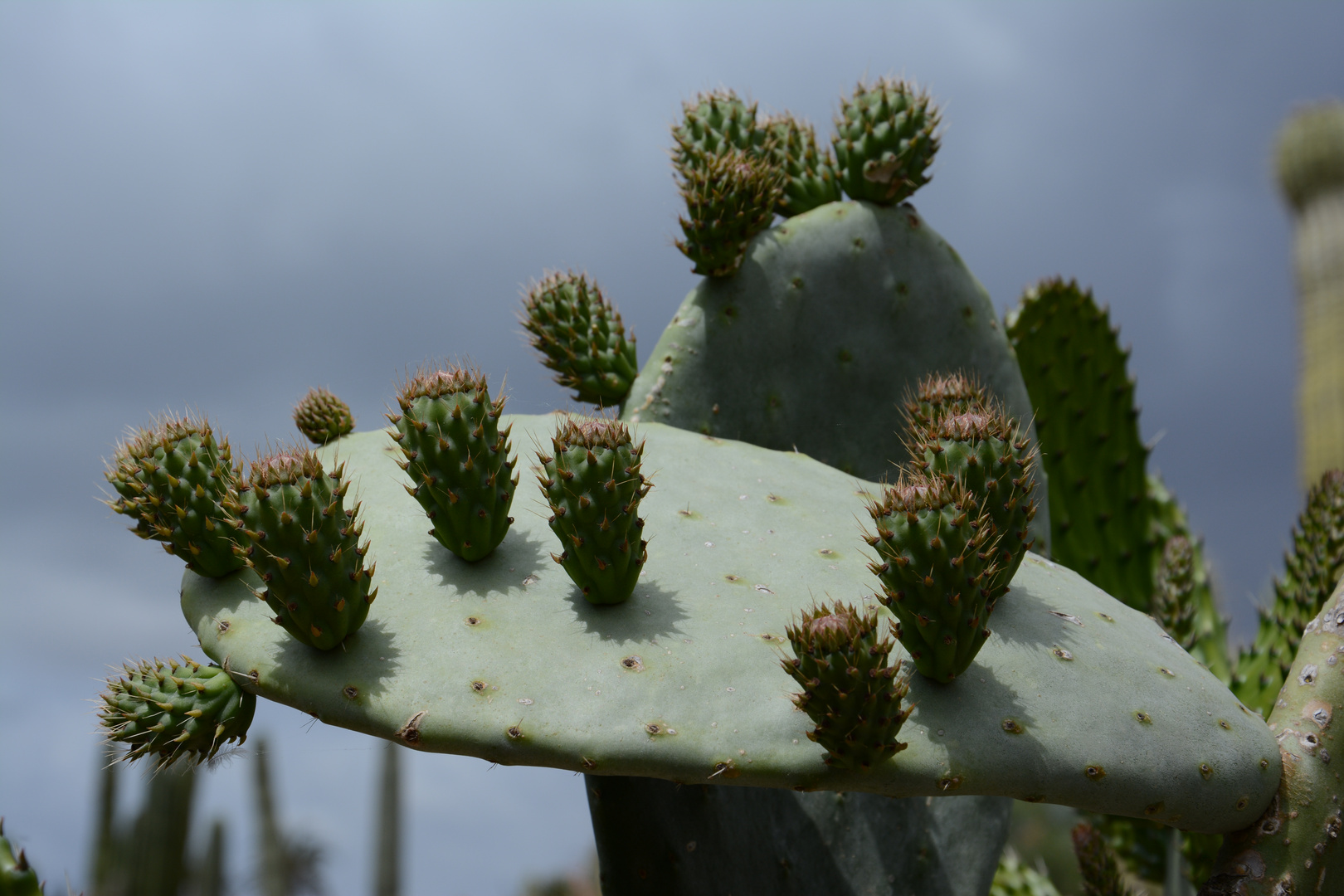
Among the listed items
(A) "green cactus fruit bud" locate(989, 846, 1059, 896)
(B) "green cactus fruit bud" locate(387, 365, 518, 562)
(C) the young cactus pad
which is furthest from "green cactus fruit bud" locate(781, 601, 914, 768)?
(A) "green cactus fruit bud" locate(989, 846, 1059, 896)

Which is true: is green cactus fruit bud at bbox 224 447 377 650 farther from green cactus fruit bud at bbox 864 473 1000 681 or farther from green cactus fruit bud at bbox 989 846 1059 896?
green cactus fruit bud at bbox 989 846 1059 896

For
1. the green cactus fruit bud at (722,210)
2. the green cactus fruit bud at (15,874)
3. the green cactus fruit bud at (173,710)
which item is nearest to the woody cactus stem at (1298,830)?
the green cactus fruit bud at (722,210)

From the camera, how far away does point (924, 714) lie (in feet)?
4.86

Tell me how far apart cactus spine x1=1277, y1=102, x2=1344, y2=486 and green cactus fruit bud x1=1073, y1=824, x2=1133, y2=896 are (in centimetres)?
851

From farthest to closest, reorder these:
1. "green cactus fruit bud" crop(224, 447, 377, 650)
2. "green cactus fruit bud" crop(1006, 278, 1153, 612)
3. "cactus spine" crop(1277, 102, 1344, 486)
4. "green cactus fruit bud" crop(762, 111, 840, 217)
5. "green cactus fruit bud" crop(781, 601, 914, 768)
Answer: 1. "cactus spine" crop(1277, 102, 1344, 486)
2. "green cactus fruit bud" crop(1006, 278, 1153, 612)
3. "green cactus fruit bud" crop(762, 111, 840, 217)
4. "green cactus fruit bud" crop(224, 447, 377, 650)
5. "green cactus fruit bud" crop(781, 601, 914, 768)

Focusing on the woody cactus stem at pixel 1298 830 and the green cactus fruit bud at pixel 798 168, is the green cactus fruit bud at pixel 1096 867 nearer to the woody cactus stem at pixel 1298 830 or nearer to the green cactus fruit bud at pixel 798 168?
Result: the woody cactus stem at pixel 1298 830

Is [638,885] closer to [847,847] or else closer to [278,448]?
[847,847]

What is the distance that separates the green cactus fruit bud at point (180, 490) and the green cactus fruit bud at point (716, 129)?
1365 millimetres

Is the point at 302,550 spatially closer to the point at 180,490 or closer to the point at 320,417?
the point at 180,490

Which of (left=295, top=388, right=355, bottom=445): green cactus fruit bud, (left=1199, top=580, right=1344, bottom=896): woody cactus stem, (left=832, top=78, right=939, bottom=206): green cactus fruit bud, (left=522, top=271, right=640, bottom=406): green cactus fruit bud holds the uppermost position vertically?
(left=832, top=78, right=939, bottom=206): green cactus fruit bud

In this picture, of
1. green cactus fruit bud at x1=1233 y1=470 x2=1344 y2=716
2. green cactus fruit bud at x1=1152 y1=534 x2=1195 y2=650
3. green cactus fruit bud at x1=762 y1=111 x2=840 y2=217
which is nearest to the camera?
green cactus fruit bud at x1=1233 y1=470 x2=1344 y2=716

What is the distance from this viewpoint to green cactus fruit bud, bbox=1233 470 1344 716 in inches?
101

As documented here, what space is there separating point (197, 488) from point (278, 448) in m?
0.19

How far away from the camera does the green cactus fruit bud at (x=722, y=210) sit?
242 cm
